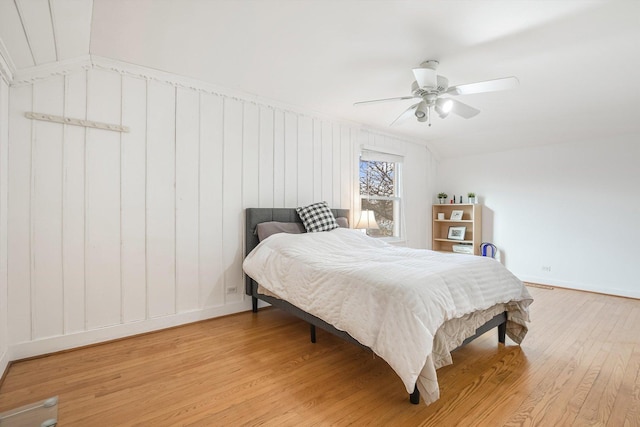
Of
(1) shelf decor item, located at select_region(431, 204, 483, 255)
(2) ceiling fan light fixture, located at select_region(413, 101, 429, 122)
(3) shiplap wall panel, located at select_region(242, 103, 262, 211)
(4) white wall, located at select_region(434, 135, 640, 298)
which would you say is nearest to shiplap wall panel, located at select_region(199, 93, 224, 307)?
(3) shiplap wall panel, located at select_region(242, 103, 262, 211)

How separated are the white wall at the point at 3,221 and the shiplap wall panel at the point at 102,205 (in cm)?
46

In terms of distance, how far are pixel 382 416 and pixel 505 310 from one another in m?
1.47

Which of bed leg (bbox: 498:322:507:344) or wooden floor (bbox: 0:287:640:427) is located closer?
wooden floor (bbox: 0:287:640:427)

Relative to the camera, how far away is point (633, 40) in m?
2.24

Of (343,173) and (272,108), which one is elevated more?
(272,108)

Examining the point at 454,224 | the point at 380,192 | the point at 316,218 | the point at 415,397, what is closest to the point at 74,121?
the point at 316,218

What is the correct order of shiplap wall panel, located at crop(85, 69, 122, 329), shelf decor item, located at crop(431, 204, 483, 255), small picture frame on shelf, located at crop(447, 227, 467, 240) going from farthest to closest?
small picture frame on shelf, located at crop(447, 227, 467, 240) < shelf decor item, located at crop(431, 204, 483, 255) < shiplap wall panel, located at crop(85, 69, 122, 329)

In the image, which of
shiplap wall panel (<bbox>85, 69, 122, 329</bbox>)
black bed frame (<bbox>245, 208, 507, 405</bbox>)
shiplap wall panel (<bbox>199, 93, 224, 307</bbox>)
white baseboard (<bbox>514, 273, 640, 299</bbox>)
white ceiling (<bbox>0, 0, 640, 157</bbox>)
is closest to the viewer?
white ceiling (<bbox>0, 0, 640, 157</bbox>)

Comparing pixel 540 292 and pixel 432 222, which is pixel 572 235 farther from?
pixel 432 222

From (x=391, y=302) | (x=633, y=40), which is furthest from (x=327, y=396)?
(x=633, y=40)

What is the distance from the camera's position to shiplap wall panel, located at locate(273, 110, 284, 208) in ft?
11.9

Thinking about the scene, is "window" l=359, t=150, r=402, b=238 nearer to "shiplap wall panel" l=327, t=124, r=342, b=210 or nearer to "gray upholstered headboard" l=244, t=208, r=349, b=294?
"shiplap wall panel" l=327, t=124, r=342, b=210

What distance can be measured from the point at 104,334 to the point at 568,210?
5914 millimetres

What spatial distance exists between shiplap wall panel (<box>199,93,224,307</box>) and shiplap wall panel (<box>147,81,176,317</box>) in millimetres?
280
